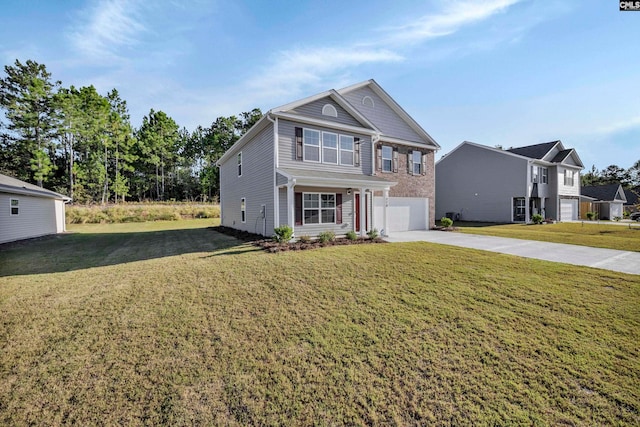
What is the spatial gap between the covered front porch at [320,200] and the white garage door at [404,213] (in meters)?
2.15

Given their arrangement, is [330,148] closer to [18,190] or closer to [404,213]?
[404,213]

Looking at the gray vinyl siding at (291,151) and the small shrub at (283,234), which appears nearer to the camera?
the small shrub at (283,234)

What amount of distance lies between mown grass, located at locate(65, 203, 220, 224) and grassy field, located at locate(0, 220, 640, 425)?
22.6m

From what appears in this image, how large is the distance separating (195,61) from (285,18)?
4.95 meters

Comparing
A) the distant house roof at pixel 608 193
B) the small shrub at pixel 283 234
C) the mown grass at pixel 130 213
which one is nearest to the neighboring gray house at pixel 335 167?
the small shrub at pixel 283 234

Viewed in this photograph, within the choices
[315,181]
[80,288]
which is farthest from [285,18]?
[80,288]

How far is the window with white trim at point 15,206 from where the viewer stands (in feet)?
45.9

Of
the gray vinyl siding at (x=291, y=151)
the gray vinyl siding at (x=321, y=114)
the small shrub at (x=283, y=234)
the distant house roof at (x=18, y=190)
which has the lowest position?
the small shrub at (x=283, y=234)

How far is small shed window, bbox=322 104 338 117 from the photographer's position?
513 inches

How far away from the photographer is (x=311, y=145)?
1276cm

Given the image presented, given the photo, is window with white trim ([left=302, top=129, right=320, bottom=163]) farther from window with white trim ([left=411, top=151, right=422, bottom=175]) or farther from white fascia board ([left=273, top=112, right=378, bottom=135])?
window with white trim ([left=411, top=151, right=422, bottom=175])

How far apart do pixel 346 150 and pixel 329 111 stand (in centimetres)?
209

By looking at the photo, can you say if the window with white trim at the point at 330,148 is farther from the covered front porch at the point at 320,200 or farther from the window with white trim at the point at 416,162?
the window with white trim at the point at 416,162

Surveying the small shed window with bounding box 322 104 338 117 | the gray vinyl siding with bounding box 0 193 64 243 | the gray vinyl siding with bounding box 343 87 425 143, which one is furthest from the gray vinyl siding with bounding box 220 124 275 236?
the gray vinyl siding with bounding box 0 193 64 243
